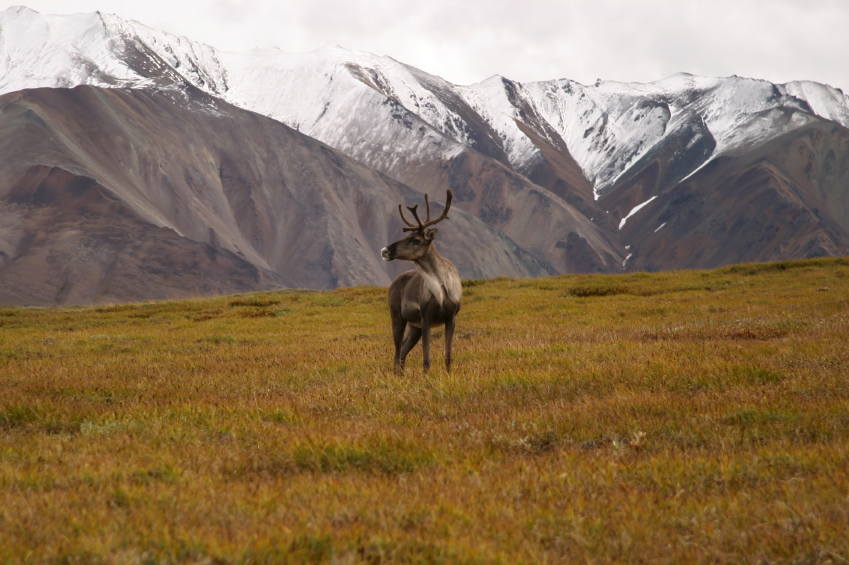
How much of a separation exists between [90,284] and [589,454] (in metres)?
154

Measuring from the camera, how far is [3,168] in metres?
172

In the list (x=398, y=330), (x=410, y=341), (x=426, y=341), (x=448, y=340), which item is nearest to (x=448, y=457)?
(x=426, y=341)

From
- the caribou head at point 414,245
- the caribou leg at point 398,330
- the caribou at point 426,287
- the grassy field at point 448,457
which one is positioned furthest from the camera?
the caribou leg at point 398,330

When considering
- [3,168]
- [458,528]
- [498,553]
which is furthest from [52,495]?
[3,168]

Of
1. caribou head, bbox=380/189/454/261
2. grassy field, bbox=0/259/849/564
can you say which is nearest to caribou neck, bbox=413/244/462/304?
caribou head, bbox=380/189/454/261

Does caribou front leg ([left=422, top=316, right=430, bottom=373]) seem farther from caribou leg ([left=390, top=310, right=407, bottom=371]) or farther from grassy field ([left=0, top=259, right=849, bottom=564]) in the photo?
caribou leg ([left=390, top=310, right=407, bottom=371])

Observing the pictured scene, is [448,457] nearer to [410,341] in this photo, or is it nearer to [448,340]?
[448,340]

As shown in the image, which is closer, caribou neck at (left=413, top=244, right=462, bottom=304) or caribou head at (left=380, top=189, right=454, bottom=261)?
caribou head at (left=380, top=189, right=454, bottom=261)

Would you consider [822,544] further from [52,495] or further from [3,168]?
[3,168]

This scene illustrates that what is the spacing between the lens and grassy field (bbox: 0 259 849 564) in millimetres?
4770

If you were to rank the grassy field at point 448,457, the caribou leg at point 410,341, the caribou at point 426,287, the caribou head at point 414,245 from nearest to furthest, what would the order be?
1. the grassy field at point 448,457
2. the caribou head at point 414,245
3. the caribou at point 426,287
4. the caribou leg at point 410,341

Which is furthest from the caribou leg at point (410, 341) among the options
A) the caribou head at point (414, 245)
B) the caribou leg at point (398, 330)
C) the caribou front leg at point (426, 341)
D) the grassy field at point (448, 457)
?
the caribou head at point (414, 245)

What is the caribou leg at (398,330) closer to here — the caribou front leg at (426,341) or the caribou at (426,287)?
the caribou at (426,287)

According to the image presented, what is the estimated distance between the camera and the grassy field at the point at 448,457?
15.6 feet
